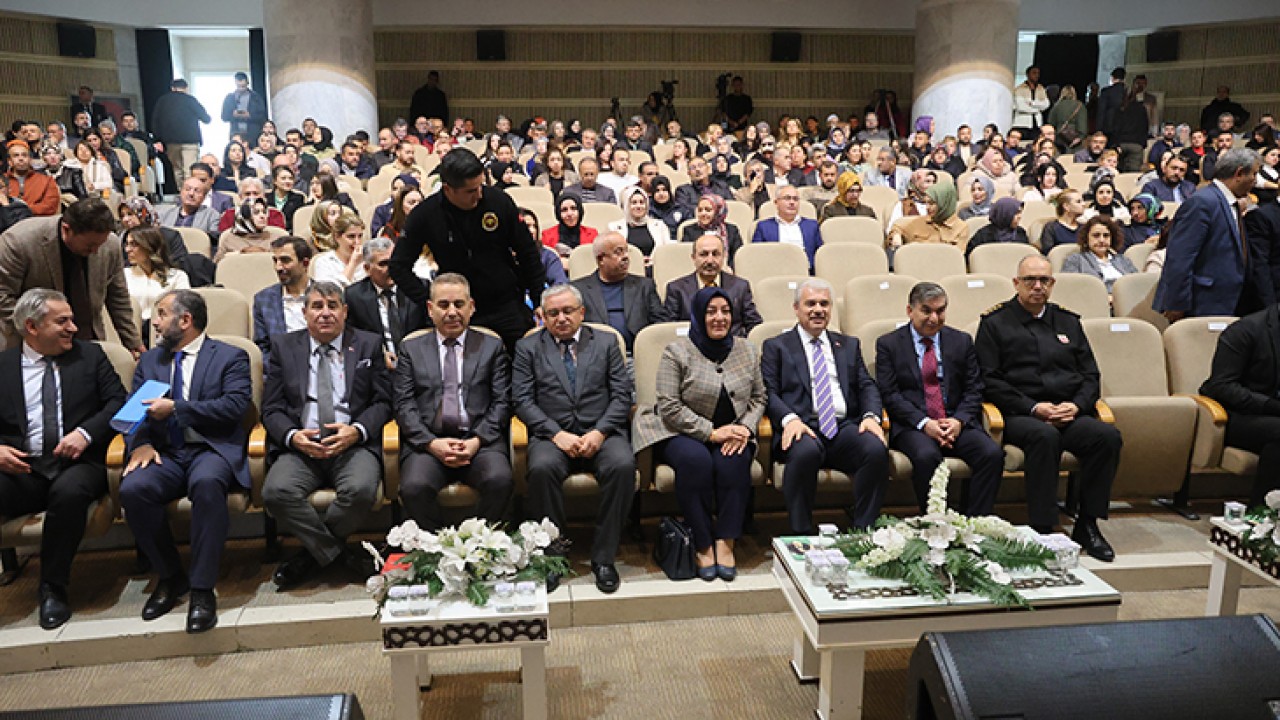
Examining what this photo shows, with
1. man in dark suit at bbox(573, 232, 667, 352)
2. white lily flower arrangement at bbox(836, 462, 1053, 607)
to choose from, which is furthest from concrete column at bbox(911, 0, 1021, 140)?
white lily flower arrangement at bbox(836, 462, 1053, 607)

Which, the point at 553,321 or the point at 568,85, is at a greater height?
the point at 568,85

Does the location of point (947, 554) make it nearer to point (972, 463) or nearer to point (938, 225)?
point (972, 463)

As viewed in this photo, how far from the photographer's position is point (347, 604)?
9.55 ft

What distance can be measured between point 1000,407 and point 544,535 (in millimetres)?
1995

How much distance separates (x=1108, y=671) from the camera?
143 centimetres

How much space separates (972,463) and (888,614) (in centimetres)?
124

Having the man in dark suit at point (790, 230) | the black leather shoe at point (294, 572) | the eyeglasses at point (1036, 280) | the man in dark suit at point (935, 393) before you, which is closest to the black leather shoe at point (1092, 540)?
the man in dark suit at point (935, 393)

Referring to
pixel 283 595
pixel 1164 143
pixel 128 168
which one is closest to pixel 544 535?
pixel 283 595

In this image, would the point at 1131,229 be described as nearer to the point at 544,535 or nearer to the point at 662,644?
the point at 662,644

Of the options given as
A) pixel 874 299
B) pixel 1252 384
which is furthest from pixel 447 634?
pixel 1252 384

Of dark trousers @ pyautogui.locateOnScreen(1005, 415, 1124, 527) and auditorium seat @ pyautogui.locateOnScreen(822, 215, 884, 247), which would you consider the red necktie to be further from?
auditorium seat @ pyautogui.locateOnScreen(822, 215, 884, 247)

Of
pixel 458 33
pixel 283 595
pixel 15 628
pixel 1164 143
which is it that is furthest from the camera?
pixel 458 33

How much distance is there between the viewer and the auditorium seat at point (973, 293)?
4195 millimetres

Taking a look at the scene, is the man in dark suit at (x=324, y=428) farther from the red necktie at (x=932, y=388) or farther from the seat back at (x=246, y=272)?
the red necktie at (x=932, y=388)
